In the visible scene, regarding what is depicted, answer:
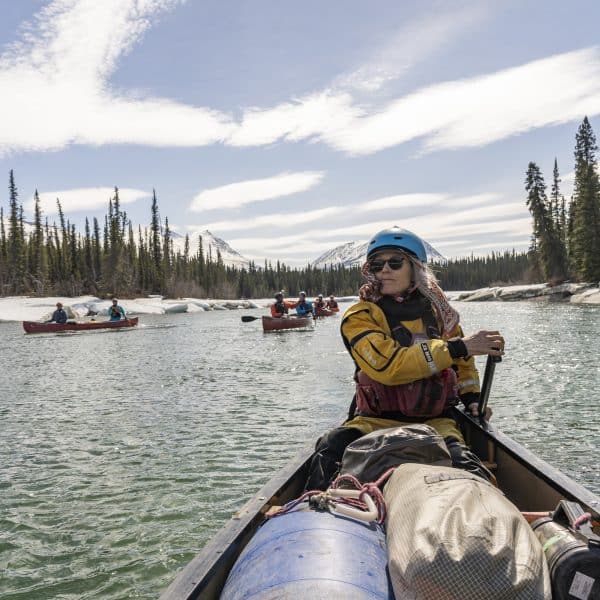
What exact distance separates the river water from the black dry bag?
3.41 meters

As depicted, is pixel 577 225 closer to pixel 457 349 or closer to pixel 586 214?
pixel 586 214

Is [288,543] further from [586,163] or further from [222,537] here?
[586,163]

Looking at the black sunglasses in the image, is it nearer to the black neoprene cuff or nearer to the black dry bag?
the black neoprene cuff

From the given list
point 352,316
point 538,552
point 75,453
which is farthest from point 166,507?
point 538,552

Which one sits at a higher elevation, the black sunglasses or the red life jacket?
the black sunglasses

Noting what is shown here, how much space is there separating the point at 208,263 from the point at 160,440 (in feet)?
355

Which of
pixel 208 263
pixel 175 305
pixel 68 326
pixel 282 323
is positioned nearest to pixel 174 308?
pixel 175 305

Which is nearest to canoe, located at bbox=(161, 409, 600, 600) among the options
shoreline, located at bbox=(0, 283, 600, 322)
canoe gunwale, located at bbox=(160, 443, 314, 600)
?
canoe gunwale, located at bbox=(160, 443, 314, 600)

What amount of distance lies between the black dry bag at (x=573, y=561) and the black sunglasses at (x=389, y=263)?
87.6 inches

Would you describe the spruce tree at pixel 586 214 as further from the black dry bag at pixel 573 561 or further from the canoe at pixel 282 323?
the black dry bag at pixel 573 561

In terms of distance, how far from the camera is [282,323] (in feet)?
102

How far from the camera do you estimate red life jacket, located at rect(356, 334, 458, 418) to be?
3868mm

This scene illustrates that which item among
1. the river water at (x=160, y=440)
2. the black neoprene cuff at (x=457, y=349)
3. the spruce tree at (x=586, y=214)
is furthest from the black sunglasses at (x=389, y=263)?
the spruce tree at (x=586, y=214)

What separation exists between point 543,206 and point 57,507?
57455 millimetres
